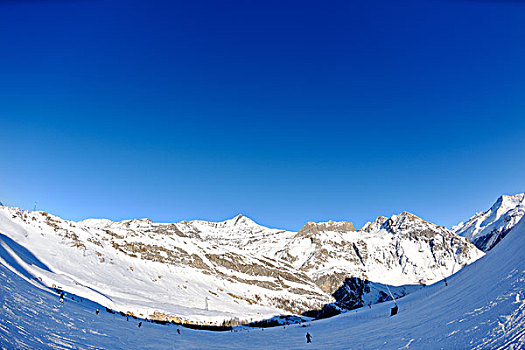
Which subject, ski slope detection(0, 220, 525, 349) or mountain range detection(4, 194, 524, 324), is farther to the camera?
mountain range detection(4, 194, 524, 324)

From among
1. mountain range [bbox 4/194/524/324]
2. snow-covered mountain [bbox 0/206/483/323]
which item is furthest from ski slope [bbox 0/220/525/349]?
snow-covered mountain [bbox 0/206/483/323]

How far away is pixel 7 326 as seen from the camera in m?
12.9

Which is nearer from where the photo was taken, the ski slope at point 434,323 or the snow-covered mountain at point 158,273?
the ski slope at point 434,323

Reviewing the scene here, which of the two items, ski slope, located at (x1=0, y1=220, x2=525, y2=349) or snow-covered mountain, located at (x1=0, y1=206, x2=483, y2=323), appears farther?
snow-covered mountain, located at (x1=0, y1=206, x2=483, y2=323)

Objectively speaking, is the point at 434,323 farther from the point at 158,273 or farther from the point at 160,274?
the point at 158,273

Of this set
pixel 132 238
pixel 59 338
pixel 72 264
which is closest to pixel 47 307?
pixel 59 338

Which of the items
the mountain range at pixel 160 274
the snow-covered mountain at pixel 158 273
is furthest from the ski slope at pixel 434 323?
the snow-covered mountain at pixel 158 273

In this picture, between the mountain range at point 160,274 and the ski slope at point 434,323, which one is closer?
the ski slope at point 434,323

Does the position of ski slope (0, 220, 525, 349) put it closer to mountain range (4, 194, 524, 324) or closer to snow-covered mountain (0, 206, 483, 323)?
Answer: mountain range (4, 194, 524, 324)

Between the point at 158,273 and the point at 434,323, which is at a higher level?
the point at 158,273

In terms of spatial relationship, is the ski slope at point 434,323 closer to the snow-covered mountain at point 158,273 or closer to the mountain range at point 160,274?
the mountain range at point 160,274

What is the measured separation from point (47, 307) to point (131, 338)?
19.6 ft

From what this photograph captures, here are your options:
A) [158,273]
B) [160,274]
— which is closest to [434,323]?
[160,274]

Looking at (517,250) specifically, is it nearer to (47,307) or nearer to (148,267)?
(47,307)
